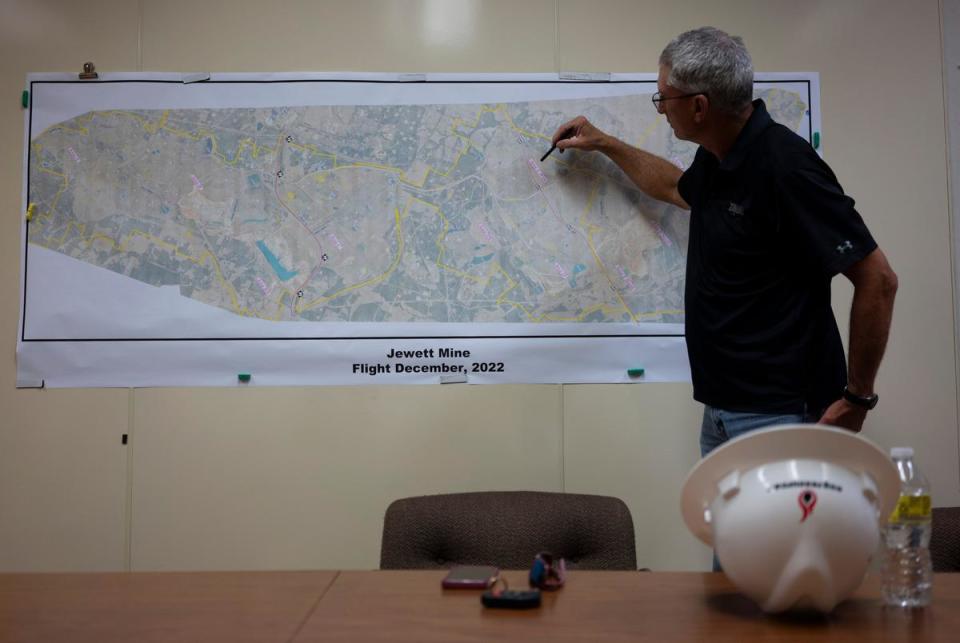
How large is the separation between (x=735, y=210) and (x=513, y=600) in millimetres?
1126

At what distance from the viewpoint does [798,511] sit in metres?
1.05

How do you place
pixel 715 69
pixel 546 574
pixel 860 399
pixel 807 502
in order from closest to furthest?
pixel 807 502 < pixel 546 574 < pixel 860 399 < pixel 715 69

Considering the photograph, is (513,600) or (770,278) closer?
(513,600)

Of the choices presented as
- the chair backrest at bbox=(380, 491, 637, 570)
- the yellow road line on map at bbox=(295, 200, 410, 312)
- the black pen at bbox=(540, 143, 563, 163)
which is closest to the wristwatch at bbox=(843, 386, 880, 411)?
the chair backrest at bbox=(380, 491, 637, 570)

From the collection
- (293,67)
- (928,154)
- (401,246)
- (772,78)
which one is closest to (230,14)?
(293,67)

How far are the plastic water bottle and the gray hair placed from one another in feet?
3.19

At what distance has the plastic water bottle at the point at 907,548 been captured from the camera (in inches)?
49.0

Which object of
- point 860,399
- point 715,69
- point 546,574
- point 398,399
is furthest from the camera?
point 398,399


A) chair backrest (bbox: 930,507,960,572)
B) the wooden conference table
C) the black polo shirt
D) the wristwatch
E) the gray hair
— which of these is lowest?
chair backrest (bbox: 930,507,960,572)

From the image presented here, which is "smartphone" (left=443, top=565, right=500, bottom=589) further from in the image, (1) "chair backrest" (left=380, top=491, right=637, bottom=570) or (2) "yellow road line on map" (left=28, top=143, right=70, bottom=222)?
(2) "yellow road line on map" (left=28, top=143, right=70, bottom=222)

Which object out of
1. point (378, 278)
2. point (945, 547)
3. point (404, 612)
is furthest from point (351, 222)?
point (945, 547)

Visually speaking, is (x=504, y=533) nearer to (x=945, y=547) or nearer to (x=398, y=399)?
(x=398, y=399)

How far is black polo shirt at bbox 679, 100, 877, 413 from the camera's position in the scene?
1.80 metres

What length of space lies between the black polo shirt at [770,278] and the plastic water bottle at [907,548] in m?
0.51
